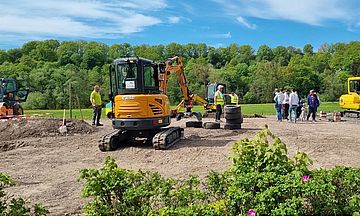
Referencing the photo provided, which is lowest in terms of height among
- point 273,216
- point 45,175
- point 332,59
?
point 45,175

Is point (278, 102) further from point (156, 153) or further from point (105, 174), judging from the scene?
point (105, 174)

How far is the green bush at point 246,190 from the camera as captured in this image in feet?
14.5

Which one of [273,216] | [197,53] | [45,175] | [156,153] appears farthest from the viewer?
[197,53]

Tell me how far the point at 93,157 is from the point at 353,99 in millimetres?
20604

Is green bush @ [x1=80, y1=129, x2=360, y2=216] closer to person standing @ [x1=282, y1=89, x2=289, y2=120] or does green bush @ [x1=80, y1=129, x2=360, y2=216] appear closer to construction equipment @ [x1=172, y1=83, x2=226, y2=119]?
construction equipment @ [x1=172, y1=83, x2=226, y2=119]

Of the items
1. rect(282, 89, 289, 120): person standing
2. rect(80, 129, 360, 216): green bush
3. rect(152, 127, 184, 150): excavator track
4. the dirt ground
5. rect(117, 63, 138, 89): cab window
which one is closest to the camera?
rect(80, 129, 360, 216): green bush

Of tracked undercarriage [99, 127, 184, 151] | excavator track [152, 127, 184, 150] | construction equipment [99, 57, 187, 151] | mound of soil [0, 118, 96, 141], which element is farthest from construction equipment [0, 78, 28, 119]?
excavator track [152, 127, 184, 150]

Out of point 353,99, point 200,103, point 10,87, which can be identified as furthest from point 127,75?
point 353,99

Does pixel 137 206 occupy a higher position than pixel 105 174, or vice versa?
pixel 105 174

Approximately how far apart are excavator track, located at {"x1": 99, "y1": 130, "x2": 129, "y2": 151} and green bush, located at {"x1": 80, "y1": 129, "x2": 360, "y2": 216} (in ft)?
25.8

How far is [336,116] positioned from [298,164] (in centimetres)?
2100

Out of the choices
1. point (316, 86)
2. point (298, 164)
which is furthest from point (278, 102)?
point (316, 86)

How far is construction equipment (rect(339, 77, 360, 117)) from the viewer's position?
88.7 feet

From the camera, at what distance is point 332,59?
365 ft
